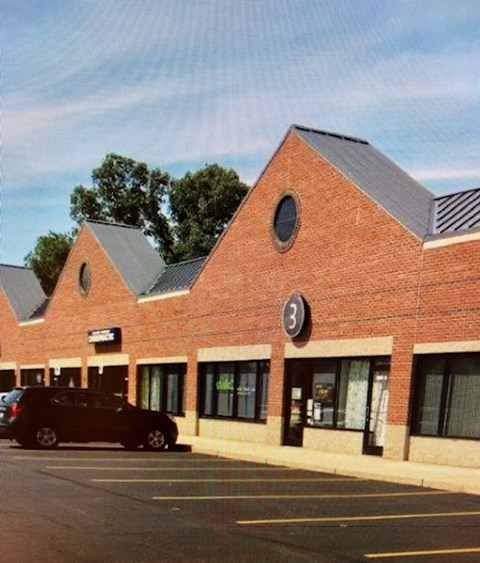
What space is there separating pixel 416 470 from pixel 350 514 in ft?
19.4

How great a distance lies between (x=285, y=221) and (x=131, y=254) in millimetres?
13482

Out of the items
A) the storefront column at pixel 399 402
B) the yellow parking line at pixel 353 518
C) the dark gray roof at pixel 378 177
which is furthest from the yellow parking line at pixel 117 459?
the yellow parking line at pixel 353 518

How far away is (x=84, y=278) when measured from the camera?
36656 mm

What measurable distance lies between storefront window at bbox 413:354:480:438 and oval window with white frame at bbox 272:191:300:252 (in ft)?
20.1

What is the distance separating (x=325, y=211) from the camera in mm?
21656

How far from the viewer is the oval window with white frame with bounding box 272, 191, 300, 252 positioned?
2284 cm

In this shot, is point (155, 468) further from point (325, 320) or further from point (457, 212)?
point (457, 212)

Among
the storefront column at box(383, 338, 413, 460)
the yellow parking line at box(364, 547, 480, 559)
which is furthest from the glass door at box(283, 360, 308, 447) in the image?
the yellow parking line at box(364, 547, 480, 559)

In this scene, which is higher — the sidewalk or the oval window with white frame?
the oval window with white frame

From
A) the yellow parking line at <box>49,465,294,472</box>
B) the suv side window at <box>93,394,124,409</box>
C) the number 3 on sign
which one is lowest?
the yellow parking line at <box>49,465,294,472</box>

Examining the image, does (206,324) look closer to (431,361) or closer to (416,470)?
(431,361)

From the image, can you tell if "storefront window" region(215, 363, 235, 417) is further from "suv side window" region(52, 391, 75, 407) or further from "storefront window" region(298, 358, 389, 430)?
"suv side window" region(52, 391, 75, 407)

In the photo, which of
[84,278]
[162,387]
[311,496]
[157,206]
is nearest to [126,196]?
[157,206]

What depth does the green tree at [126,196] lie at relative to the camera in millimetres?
58500
